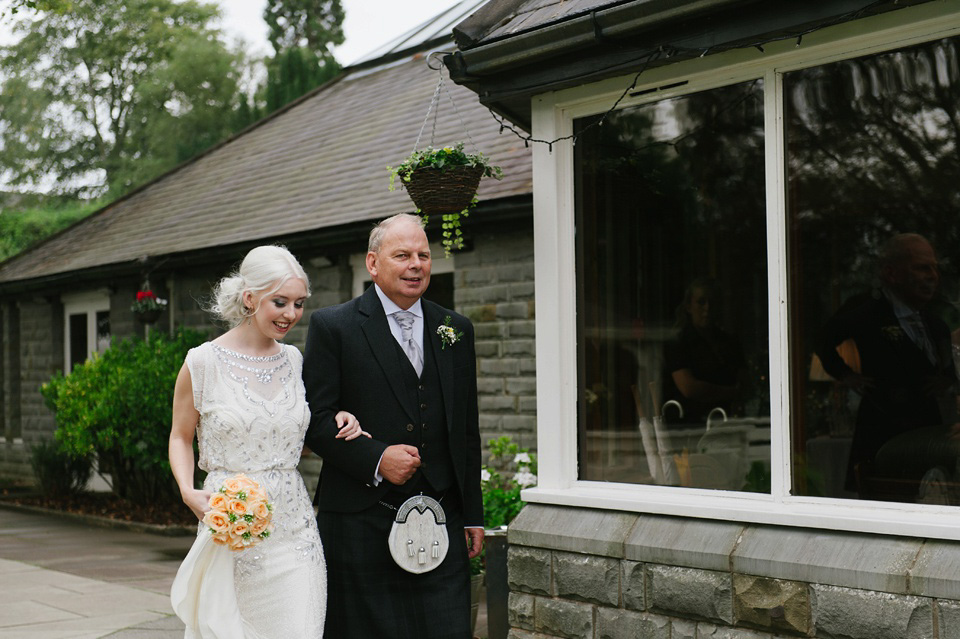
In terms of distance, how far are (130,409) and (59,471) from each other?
3.06m

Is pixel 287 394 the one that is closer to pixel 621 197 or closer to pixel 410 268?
pixel 410 268

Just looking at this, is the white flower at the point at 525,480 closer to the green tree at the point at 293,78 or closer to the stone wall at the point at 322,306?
the stone wall at the point at 322,306

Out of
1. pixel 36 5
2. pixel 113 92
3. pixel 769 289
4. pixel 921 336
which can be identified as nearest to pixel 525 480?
pixel 921 336

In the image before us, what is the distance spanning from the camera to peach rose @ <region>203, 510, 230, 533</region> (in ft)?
11.4

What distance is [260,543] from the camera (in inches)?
146

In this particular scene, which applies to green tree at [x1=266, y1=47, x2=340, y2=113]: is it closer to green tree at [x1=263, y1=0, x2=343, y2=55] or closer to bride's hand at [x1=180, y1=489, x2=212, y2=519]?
green tree at [x1=263, y1=0, x2=343, y2=55]

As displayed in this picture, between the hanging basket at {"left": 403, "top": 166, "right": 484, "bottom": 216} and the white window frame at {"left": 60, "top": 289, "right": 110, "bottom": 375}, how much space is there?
33.5 feet

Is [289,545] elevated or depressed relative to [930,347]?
depressed

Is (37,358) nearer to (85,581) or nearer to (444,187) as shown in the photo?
(85,581)

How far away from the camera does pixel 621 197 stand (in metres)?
5.26

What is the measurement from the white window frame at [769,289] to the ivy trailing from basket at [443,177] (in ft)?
1.01

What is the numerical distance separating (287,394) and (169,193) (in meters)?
13.0

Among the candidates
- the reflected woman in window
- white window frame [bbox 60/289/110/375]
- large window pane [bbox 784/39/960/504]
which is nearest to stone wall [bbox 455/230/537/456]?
the reflected woman in window

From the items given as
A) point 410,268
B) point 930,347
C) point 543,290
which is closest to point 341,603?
point 410,268
